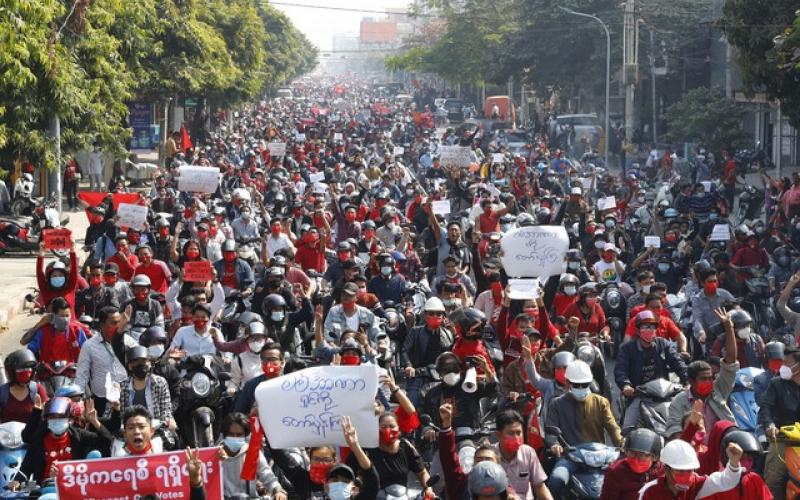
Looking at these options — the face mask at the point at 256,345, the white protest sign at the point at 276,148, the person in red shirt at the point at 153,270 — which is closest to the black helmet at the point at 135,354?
the face mask at the point at 256,345

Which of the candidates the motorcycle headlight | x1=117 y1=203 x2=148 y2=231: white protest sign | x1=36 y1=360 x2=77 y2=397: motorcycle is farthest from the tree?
the motorcycle headlight

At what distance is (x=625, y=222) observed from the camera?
913 inches

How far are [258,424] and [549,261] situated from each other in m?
6.17

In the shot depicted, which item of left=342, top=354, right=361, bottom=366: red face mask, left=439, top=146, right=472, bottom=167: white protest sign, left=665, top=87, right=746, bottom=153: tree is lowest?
left=342, top=354, right=361, bottom=366: red face mask

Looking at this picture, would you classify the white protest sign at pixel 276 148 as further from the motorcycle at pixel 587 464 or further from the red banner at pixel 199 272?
the motorcycle at pixel 587 464

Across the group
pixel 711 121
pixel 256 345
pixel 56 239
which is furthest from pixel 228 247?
pixel 711 121

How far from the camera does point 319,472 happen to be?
8.55m

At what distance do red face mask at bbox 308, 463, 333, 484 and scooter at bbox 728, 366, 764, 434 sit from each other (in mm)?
3072

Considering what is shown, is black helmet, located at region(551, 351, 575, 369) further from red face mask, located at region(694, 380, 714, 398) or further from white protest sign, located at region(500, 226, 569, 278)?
white protest sign, located at region(500, 226, 569, 278)

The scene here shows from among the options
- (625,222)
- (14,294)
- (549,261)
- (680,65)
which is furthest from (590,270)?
(680,65)

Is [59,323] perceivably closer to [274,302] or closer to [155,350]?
[155,350]

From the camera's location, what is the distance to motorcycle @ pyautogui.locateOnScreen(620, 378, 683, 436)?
33.1 feet

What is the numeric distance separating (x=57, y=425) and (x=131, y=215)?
31.1 ft

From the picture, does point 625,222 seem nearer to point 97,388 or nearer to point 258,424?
point 97,388
